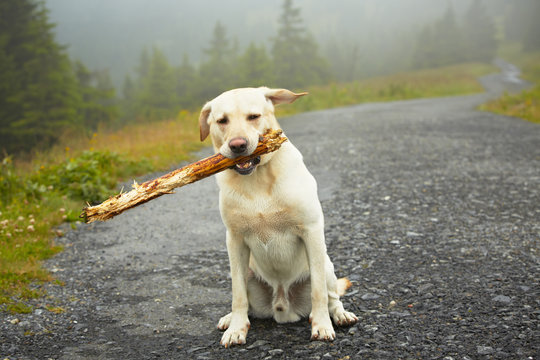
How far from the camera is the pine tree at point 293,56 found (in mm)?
39719

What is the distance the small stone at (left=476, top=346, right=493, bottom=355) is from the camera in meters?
2.58

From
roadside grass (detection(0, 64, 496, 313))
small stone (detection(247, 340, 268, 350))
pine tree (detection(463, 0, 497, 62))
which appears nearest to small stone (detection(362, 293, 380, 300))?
small stone (detection(247, 340, 268, 350))

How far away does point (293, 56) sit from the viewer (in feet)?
133

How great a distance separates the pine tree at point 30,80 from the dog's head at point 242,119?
61.1 feet

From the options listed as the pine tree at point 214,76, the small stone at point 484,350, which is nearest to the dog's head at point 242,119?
the small stone at point 484,350

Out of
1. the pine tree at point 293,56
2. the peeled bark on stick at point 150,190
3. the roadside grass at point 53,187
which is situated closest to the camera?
the peeled bark on stick at point 150,190

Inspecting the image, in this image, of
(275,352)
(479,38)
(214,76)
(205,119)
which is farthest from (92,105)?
(479,38)

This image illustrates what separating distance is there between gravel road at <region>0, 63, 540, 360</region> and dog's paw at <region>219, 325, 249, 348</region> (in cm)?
5

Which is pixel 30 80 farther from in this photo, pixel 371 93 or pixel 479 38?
pixel 479 38

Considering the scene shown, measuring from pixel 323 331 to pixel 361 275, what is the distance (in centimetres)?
124

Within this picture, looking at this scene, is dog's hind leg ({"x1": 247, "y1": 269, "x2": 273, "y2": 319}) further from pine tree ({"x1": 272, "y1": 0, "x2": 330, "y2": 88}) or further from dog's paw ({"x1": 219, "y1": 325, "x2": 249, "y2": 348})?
pine tree ({"x1": 272, "y1": 0, "x2": 330, "y2": 88})

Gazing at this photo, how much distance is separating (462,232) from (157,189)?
3.55 m

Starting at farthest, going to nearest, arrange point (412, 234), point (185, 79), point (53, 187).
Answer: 1. point (185, 79)
2. point (53, 187)
3. point (412, 234)

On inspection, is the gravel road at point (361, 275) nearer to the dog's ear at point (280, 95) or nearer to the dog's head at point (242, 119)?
the dog's head at point (242, 119)
